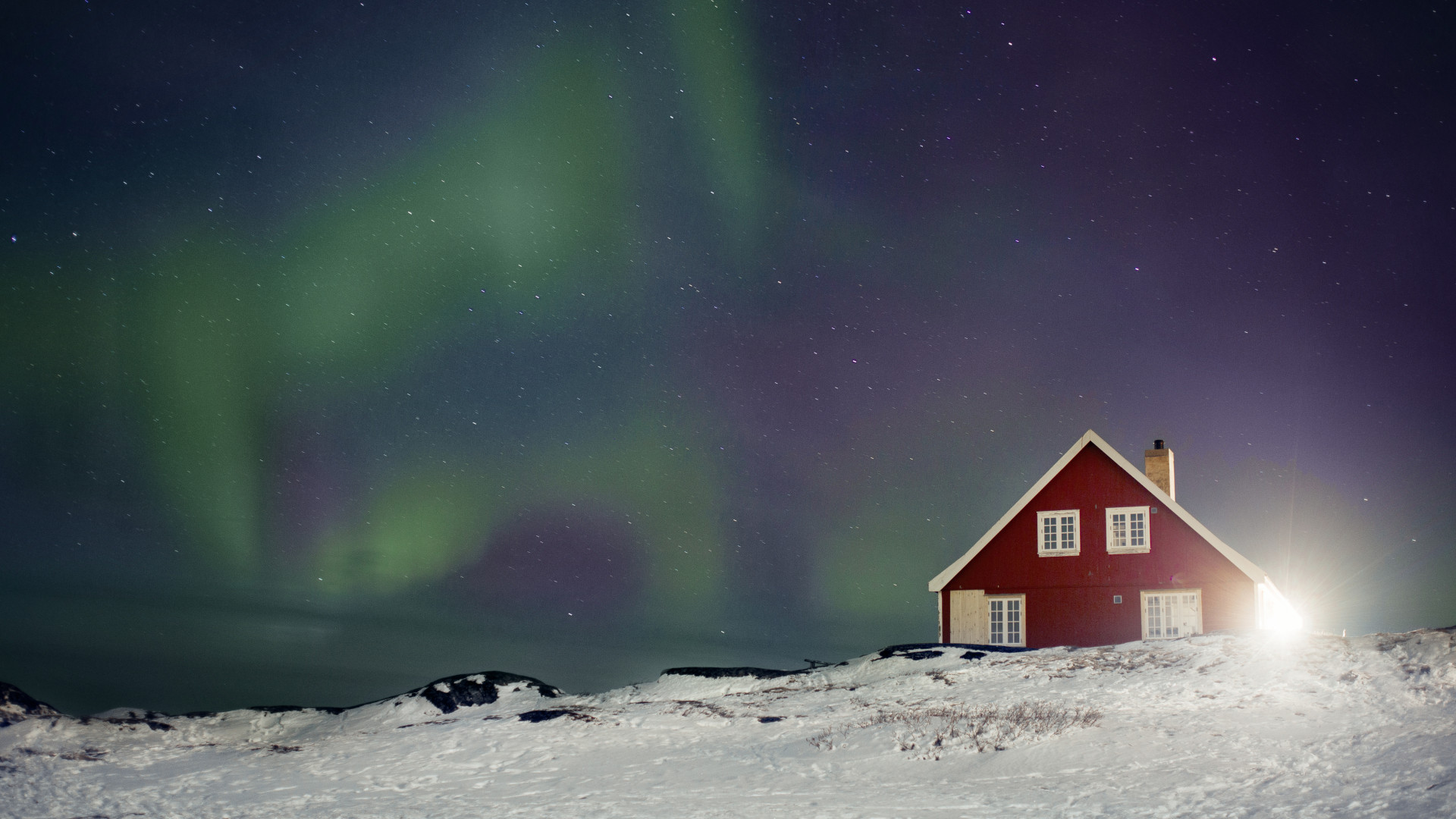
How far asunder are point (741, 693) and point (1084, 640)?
1142 cm

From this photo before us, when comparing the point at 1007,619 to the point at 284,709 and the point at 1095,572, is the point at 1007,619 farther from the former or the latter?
the point at 284,709

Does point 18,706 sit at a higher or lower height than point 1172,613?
lower

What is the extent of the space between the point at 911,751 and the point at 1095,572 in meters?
16.4

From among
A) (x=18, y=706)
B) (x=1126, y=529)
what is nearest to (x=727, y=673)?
(x=1126, y=529)

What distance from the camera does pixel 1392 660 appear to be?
17609mm

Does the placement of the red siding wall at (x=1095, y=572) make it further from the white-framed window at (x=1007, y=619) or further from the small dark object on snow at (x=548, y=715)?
the small dark object on snow at (x=548, y=715)

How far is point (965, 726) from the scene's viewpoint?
1670 cm

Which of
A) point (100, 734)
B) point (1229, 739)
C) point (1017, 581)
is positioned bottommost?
point (100, 734)

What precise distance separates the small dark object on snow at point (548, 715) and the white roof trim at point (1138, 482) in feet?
45.9

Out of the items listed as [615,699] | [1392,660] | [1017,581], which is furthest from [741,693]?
[1392,660]

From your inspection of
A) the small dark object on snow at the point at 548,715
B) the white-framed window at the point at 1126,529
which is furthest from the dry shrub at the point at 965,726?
the white-framed window at the point at 1126,529

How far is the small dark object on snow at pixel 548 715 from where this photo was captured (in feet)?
70.4

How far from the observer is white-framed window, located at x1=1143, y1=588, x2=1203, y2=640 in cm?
2855

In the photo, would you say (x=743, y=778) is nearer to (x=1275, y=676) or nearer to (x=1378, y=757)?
(x=1378, y=757)
